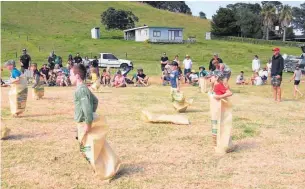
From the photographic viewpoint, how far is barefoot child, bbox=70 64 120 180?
20.5 feet

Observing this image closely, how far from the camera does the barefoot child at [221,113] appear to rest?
8039mm

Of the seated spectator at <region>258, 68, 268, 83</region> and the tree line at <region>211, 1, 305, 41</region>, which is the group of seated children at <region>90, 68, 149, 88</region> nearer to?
the seated spectator at <region>258, 68, 268, 83</region>

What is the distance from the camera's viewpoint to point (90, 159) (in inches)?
258

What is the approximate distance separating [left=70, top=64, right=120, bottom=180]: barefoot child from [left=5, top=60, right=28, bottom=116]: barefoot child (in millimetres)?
5491

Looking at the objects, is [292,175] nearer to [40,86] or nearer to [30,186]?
[30,186]

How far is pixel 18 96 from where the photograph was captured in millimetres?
11758

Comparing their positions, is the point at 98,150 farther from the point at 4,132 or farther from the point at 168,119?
the point at 168,119

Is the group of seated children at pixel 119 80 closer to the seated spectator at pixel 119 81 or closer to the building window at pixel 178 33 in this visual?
the seated spectator at pixel 119 81

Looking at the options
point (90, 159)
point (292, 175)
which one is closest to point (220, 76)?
point (292, 175)

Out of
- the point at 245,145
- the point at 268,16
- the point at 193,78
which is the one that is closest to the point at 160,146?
the point at 245,145

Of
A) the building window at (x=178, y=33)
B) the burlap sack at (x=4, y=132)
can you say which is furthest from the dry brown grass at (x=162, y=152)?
the building window at (x=178, y=33)

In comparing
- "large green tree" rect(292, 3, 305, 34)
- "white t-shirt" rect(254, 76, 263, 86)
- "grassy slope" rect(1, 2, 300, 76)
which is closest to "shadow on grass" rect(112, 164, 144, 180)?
→ "white t-shirt" rect(254, 76, 263, 86)

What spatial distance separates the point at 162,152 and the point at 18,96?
527cm

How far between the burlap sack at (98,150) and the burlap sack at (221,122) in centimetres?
228
